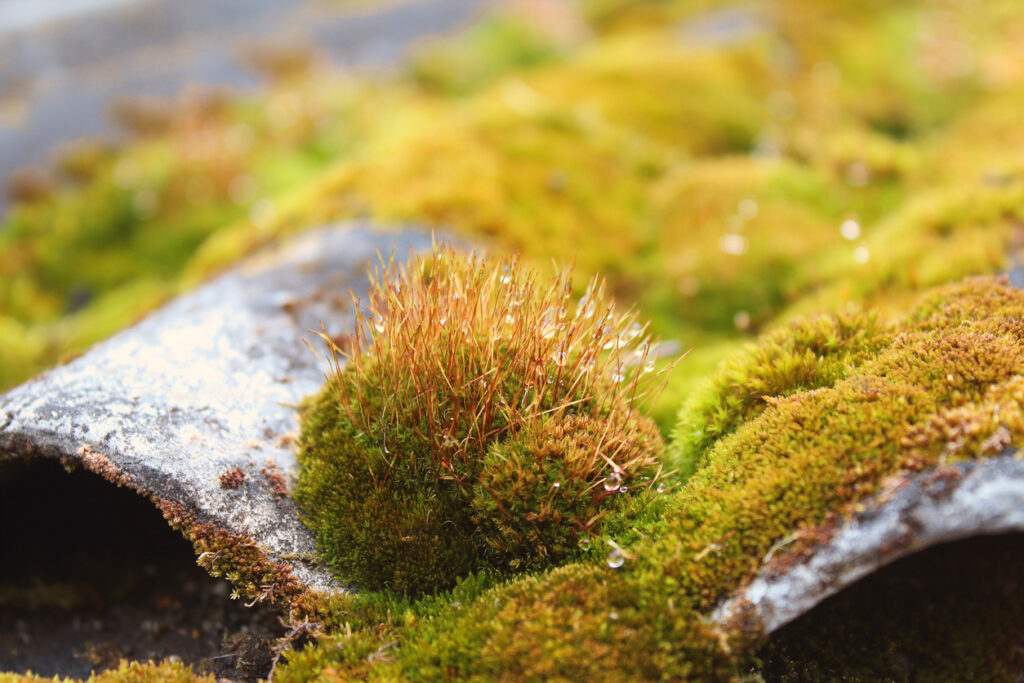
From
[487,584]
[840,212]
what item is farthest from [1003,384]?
[840,212]

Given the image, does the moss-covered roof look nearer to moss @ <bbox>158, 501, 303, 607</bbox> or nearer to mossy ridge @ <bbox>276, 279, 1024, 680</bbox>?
mossy ridge @ <bbox>276, 279, 1024, 680</bbox>

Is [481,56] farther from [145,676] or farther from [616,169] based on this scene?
[145,676]

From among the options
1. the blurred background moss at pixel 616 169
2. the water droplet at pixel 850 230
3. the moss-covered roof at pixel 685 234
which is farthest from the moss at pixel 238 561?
the water droplet at pixel 850 230

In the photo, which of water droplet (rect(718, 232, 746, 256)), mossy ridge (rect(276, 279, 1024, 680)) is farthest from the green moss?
mossy ridge (rect(276, 279, 1024, 680))

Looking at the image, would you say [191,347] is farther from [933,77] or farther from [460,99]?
[933,77]

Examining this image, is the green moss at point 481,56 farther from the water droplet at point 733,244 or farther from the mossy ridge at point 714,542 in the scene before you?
the mossy ridge at point 714,542
